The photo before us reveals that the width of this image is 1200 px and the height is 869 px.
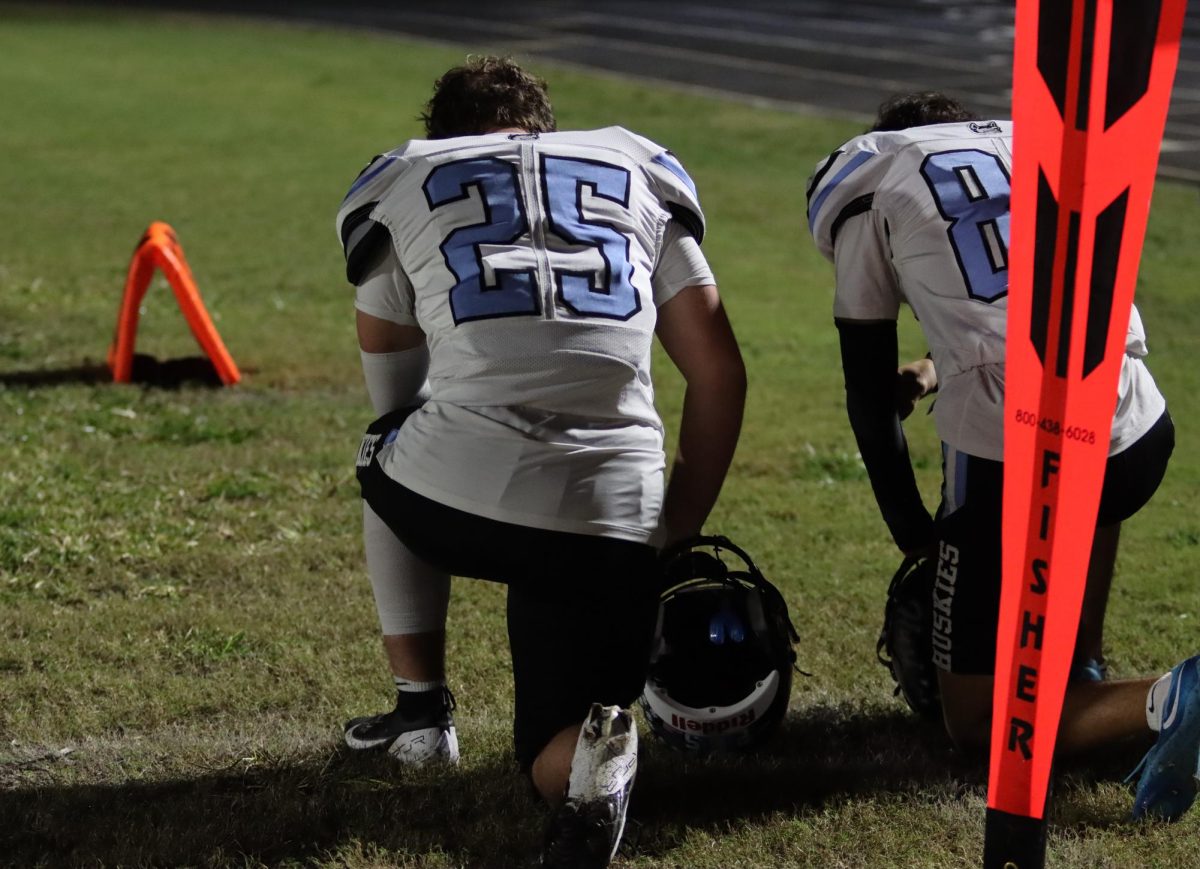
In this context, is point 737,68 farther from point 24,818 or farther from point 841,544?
point 24,818

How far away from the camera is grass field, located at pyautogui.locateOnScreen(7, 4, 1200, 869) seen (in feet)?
11.7

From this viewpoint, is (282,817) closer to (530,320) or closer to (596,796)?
(596,796)

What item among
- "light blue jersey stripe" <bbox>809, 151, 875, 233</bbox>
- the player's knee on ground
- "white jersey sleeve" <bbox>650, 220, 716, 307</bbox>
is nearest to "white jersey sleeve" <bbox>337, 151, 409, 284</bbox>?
"white jersey sleeve" <bbox>650, 220, 716, 307</bbox>

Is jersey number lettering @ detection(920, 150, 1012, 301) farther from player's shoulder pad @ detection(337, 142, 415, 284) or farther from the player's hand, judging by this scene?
player's shoulder pad @ detection(337, 142, 415, 284)

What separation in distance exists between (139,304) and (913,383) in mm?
5095

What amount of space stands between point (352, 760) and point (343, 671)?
2.38 feet

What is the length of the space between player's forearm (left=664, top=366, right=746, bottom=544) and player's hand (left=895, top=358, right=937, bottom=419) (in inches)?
21.1

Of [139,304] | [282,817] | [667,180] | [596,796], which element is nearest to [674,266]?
[667,180]

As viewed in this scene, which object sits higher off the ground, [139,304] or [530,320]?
[530,320]

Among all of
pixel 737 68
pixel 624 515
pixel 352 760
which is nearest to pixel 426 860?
pixel 352 760

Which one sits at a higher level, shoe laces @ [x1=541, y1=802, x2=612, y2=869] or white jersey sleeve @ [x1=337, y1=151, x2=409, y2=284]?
white jersey sleeve @ [x1=337, y1=151, x2=409, y2=284]

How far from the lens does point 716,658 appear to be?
3844mm

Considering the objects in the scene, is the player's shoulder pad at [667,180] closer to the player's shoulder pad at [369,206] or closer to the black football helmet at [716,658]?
the player's shoulder pad at [369,206]

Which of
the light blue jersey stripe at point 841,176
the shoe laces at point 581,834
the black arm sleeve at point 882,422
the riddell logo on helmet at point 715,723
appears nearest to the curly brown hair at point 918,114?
the light blue jersey stripe at point 841,176
